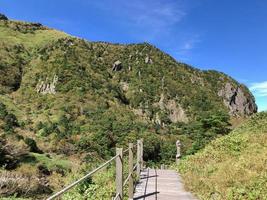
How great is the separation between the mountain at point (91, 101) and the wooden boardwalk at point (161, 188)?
55.7ft

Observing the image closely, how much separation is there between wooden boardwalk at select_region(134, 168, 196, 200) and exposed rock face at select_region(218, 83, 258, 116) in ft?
389

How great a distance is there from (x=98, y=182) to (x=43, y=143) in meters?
46.7

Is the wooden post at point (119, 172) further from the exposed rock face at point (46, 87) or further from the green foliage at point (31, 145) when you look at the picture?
the exposed rock face at point (46, 87)

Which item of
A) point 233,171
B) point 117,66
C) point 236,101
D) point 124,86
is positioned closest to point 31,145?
point 233,171

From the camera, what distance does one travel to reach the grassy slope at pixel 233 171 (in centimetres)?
891

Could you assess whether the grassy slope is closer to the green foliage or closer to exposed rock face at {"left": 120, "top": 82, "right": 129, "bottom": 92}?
the green foliage

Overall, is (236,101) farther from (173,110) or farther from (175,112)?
(173,110)

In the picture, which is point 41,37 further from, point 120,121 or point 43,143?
point 43,143

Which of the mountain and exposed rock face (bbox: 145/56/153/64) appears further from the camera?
exposed rock face (bbox: 145/56/153/64)

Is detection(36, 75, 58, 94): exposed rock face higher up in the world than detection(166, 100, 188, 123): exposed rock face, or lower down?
higher up

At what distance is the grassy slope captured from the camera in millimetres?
8914

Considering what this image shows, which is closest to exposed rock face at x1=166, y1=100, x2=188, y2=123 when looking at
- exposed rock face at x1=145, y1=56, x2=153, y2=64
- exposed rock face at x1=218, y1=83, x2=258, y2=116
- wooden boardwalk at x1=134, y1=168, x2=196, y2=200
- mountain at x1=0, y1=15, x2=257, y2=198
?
mountain at x1=0, y1=15, x2=257, y2=198

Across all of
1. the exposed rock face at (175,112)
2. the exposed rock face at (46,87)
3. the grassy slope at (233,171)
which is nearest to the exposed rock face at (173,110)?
the exposed rock face at (175,112)

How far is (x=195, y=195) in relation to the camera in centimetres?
998
